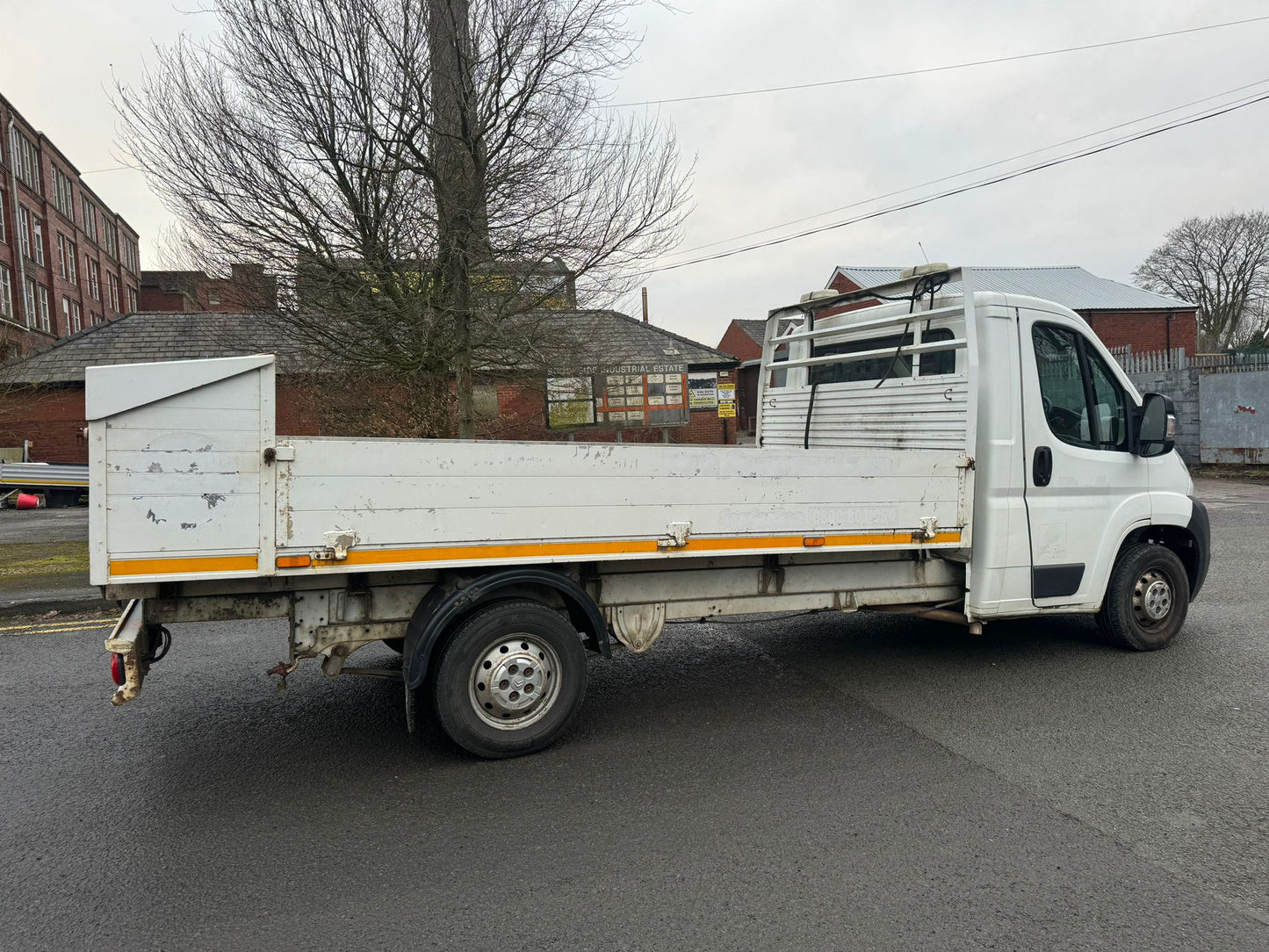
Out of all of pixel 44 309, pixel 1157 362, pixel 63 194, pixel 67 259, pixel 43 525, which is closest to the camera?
pixel 43 525

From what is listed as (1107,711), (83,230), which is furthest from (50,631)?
(83,230)

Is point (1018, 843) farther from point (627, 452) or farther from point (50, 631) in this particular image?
point (50, 631)

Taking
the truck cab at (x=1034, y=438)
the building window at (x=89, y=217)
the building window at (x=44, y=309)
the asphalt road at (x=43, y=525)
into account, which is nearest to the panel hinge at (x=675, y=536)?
the truck cab at (x=1034, y=438)

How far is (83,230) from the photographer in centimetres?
5069

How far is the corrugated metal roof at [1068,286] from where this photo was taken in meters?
38.5

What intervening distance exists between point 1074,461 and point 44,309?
49979mm

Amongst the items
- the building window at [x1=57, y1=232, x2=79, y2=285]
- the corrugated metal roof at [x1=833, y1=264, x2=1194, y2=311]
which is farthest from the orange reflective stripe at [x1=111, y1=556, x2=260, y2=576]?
the building window at [x1=57, y1=232, x2=79, y2=285]

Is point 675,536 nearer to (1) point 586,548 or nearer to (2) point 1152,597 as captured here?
(1) point 586,548

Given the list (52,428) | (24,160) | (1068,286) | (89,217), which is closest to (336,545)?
(52,428)

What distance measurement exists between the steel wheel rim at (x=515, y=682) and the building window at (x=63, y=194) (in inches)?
2062

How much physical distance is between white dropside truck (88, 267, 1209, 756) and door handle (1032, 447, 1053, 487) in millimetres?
22

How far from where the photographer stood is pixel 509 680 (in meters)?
4.22

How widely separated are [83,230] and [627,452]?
57866 mm

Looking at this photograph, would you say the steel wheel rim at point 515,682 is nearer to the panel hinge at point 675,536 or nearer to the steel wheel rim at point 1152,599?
the panel hinge at point 675,536
